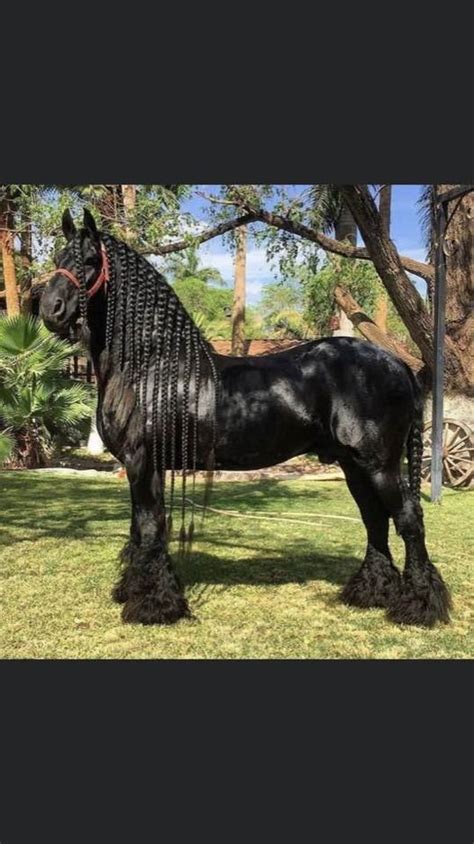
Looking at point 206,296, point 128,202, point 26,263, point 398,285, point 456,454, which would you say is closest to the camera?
point 128,202

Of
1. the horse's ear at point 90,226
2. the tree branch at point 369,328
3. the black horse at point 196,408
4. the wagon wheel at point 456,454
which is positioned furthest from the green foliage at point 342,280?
the horse's ear at point 90,226

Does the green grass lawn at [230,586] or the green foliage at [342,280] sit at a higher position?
the green foliage at [342,280]

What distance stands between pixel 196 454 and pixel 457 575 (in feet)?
8.05

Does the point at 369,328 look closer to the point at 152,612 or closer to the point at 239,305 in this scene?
the point at 152,612

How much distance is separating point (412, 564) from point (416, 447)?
0.73 meters

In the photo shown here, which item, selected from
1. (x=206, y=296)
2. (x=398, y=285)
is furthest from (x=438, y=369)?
(x=206, y=296)

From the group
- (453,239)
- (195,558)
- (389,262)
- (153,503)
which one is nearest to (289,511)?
(195,558)

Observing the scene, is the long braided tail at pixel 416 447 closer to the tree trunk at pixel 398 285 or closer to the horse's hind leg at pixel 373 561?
the horse's hind leg at pixel 373 561

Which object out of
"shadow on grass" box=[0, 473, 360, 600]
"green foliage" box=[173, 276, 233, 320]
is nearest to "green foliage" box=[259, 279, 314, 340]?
"green foliage" box=[173, 276, 233, 320]

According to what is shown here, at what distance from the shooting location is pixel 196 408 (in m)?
3.80

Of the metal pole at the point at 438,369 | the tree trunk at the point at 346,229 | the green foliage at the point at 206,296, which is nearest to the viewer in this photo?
the metal pole at the point at 438,369

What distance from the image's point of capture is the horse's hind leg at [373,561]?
163 inches

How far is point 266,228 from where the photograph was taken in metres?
9.94

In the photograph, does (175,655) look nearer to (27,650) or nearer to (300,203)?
(27,650)
